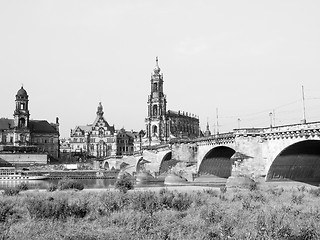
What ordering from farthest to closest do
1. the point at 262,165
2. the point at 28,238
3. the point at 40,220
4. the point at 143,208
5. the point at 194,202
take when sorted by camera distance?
the point at 262,165
the point at 194,202
the point at 143,208
the point at 40,220
the point at 28,238

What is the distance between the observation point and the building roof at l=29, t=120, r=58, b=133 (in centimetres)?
12734

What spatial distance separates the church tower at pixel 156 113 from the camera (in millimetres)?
120000

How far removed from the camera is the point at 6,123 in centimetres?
12438

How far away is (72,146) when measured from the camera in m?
146

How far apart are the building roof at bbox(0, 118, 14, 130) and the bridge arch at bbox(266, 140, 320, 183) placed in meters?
100

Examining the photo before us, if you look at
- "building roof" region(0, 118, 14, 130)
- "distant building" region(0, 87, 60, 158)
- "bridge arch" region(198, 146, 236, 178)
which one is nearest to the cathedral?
"distant building" region(0, 87, 60, 158)

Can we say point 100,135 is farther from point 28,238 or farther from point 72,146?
point 28,238

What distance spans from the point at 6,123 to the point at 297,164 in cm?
10518

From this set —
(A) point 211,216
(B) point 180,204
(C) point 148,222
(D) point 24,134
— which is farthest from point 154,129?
(C) point 148,222

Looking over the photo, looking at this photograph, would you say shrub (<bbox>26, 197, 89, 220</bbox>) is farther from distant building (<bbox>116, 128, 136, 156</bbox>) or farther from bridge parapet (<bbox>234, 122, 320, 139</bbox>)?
distant building (<bbox>116, 128, 136, 156</bbox>)

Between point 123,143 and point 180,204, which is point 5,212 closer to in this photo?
point 180,204

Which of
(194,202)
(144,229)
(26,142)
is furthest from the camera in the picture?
(26,142)

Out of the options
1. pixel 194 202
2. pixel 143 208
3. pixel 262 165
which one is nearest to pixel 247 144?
pixel 262 165

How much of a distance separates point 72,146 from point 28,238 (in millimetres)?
137524
